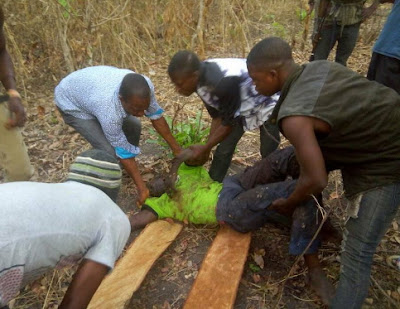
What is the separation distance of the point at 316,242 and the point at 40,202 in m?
1.74

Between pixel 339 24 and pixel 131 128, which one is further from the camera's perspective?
pixel 339 24

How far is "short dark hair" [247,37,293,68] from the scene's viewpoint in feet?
6.20

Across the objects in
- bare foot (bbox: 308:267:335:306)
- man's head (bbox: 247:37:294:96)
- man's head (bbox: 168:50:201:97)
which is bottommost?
bare foot (bbox: 308:267:335:306)

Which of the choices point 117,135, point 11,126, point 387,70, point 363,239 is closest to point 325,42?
point 387,70

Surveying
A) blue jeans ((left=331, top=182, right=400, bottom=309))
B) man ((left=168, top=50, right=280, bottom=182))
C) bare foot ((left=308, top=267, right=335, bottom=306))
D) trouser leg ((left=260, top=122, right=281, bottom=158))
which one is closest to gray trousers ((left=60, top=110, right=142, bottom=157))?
man ((left=168, top=50, right=280, bottom=182))

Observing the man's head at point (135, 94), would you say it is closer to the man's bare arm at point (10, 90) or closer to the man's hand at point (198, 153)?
the man's hand at point (198, 153)

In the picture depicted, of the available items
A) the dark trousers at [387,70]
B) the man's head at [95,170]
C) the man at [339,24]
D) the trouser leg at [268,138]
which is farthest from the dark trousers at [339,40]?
the man's head at [95,170]

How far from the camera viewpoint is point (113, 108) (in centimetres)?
283

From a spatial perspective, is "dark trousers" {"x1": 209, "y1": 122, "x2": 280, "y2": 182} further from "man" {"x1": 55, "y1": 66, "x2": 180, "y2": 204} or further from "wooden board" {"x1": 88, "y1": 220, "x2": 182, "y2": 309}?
"wooden board" {"x1": 88, "y1": 220, "x2": 182, "y2": 309}

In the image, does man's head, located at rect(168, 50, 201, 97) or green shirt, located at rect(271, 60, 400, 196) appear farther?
man's head, located at rect(168, 50, 201, 97)

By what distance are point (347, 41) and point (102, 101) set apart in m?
3.09

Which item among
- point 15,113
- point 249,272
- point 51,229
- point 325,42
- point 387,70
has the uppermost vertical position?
point 51,229

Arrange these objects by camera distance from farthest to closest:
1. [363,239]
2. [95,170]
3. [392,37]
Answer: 1. [392,37]
2. [363,239]
3. [95,170]

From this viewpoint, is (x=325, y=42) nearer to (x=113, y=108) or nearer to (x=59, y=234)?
(x=113, y=108)
